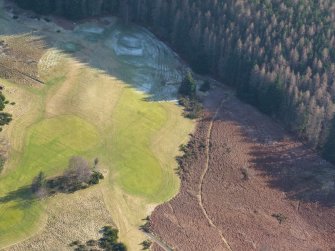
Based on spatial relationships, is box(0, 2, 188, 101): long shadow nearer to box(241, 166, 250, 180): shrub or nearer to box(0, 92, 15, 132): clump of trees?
box(0, 92, 15, 132): clump of trees

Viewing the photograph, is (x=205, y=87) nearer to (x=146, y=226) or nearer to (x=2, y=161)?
(x=146, y=226)

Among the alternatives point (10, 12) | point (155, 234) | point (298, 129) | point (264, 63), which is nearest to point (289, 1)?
point (264, 63)

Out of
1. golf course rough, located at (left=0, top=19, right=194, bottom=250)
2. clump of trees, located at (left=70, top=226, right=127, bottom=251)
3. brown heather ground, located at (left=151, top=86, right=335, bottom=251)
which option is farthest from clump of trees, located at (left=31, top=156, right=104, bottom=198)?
brown heather ground, located at (left=151, top=86, right=335, bottom=251)

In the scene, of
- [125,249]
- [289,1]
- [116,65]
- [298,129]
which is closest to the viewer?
[125,249]

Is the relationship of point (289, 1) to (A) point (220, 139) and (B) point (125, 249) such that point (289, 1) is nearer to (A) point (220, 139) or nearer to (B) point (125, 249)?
(A) point (220, 139)

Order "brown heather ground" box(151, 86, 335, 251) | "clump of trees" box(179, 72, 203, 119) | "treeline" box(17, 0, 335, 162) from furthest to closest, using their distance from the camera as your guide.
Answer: "clump of trees" box(179, 72, 203, 119) < "treeline" box(17, 0, 335, 162) < "brown heather ground" box(151, 86, 335, 251)

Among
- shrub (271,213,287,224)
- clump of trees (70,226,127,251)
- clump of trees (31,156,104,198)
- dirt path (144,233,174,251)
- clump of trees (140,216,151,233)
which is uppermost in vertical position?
clump of trees (31,156,104,198)

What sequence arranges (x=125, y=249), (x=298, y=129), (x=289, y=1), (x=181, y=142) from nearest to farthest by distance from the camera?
(x=125, y=249)
(x=181, y=142)
(x=298, y=129)
(x=289, y=1)
